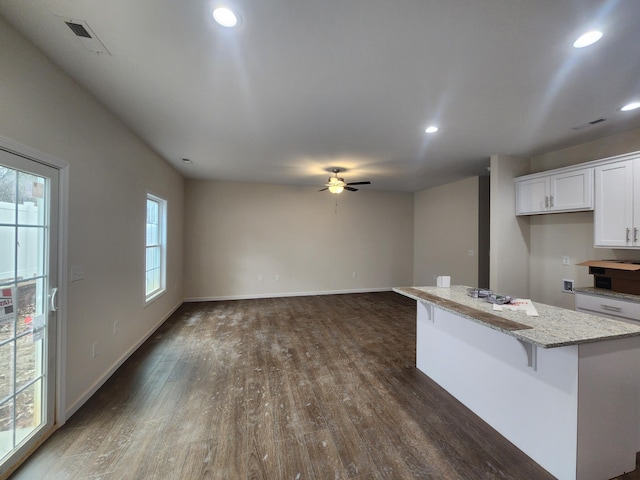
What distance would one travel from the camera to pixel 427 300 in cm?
228

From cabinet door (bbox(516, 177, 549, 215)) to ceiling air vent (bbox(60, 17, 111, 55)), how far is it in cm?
479

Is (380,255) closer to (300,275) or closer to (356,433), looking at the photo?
(300,275)

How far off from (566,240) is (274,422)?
168 inches

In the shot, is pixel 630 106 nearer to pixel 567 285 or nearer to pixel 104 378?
pixel 567 285

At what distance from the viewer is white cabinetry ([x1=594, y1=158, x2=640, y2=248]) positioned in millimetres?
2635

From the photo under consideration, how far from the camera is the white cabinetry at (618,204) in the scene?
2635 millimetres

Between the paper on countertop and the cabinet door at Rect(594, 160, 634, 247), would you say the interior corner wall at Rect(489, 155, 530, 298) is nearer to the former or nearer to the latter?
the cabinet door at Rect(594, 160, 634, 247)

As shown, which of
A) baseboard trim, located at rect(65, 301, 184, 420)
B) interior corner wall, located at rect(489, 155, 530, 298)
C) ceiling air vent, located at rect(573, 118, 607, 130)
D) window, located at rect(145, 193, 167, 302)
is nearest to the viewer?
baseboard trim, located at rect(65, 301, 184, 420)

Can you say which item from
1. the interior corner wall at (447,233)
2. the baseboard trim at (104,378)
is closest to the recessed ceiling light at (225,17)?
the baseboard trim at (104,378)

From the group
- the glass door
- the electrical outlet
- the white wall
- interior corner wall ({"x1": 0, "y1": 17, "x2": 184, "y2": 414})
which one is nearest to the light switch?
interior corner wall ({"x1": 0, "y1": 17, "x2": 184, "y2": 414})

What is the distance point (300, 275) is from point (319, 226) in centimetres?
131

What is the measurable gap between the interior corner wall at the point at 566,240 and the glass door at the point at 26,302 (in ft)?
17.9

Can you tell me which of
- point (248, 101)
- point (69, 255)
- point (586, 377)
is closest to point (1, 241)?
point (69, 255)

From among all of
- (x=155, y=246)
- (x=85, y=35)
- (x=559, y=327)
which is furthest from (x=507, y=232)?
(x=155, y=246)
